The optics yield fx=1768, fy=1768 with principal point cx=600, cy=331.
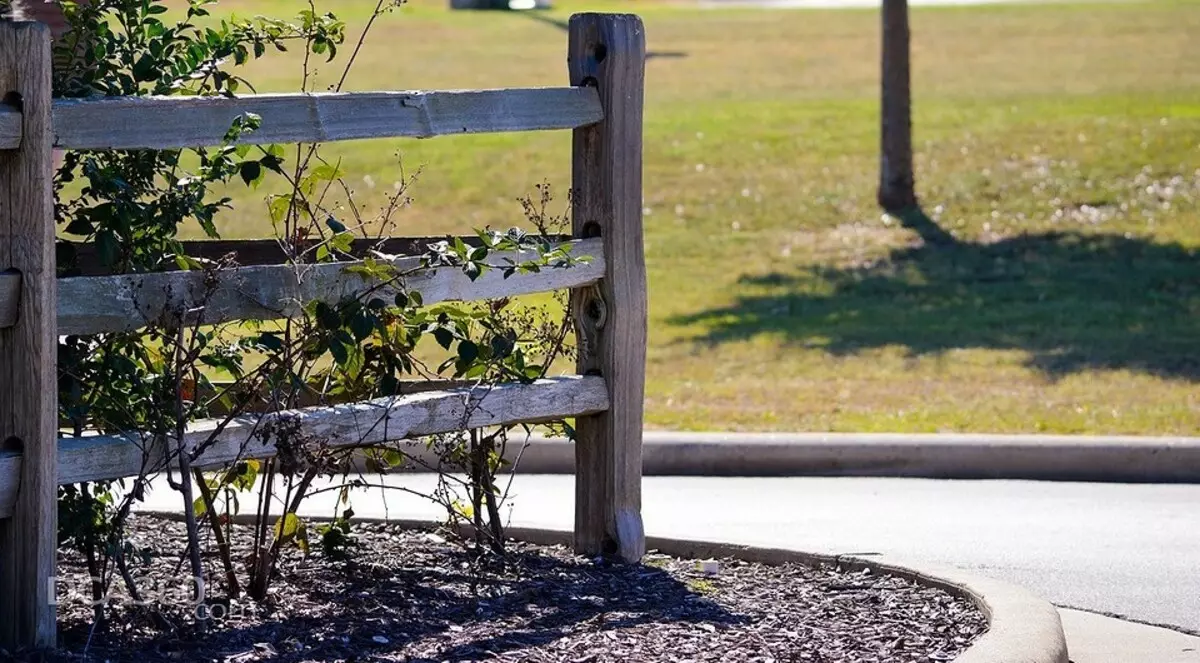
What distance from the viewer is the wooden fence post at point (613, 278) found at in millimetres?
5359

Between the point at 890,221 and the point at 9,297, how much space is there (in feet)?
43.9

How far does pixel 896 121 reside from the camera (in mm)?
16875

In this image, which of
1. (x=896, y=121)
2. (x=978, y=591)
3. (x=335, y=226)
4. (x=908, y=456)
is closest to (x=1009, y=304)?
(x=896, y=121)

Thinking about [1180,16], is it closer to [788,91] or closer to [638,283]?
[788,91]

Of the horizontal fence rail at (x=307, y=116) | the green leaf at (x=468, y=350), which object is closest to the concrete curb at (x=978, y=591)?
the green leaf at (x=468, y=350)

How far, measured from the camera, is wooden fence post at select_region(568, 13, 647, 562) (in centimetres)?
536

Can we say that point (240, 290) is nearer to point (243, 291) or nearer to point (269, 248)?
point (243, 291)

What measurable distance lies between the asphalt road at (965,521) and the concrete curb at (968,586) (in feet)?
0.66

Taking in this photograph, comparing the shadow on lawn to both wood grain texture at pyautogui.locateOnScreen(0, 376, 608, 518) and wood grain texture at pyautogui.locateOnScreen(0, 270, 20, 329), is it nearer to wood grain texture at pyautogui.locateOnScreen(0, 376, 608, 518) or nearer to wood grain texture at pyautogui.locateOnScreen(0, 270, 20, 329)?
wood grain texture at pyautogui.locateOnScreen(0, 376, 608, 518)

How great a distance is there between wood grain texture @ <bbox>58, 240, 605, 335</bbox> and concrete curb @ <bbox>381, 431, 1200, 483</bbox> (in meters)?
3.35

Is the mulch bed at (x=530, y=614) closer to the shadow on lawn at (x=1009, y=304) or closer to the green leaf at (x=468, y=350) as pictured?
the green leaf at (x=468, y=350)

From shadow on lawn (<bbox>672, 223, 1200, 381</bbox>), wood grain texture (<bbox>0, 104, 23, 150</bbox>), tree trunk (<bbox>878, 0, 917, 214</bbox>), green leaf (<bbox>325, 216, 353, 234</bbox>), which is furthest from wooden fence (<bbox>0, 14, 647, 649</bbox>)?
tree trunk (<bbox>878, 0, 917, 214</bbox>)

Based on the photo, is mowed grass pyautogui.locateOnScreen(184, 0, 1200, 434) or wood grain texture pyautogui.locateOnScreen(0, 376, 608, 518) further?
mowed grass pyautogui.locateOnScreen(184, 0, 1200, 434)

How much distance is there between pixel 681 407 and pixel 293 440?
18.0ft
